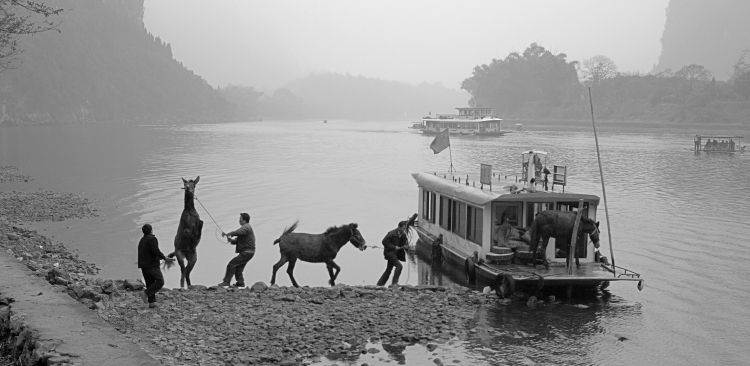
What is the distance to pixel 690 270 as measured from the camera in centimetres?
2331

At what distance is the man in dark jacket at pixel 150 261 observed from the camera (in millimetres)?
13906

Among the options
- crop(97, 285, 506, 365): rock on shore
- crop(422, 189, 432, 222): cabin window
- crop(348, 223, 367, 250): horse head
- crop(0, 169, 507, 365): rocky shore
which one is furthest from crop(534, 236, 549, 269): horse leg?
crop(422, 189, 432, 222): cabin window

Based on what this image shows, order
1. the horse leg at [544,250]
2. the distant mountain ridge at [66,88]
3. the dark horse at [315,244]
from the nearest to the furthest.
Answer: the dark horse at [315,244], the horse leg at [544,250], the distant mountain ridge at [66,88]

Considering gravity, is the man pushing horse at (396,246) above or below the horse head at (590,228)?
below

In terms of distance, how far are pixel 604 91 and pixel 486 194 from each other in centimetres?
14899

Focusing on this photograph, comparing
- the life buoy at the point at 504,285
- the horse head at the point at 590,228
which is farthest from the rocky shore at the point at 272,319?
the horse head at the point at 590,228

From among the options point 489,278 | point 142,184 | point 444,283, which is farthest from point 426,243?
point 142,184

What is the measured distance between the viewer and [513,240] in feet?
65.0

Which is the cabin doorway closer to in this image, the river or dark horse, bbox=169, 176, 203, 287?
the river

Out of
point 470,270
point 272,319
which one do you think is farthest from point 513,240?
point 272,319

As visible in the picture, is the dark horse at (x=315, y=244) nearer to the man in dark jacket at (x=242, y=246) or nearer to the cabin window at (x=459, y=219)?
the man in dark jacket at (x=242, y=246)

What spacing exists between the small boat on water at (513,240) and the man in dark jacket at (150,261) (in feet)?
27.4

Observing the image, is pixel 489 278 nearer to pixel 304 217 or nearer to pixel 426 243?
pixel 426 243

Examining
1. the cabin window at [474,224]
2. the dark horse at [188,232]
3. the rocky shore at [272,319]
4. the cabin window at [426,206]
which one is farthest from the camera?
the cabin window at [426,206]
